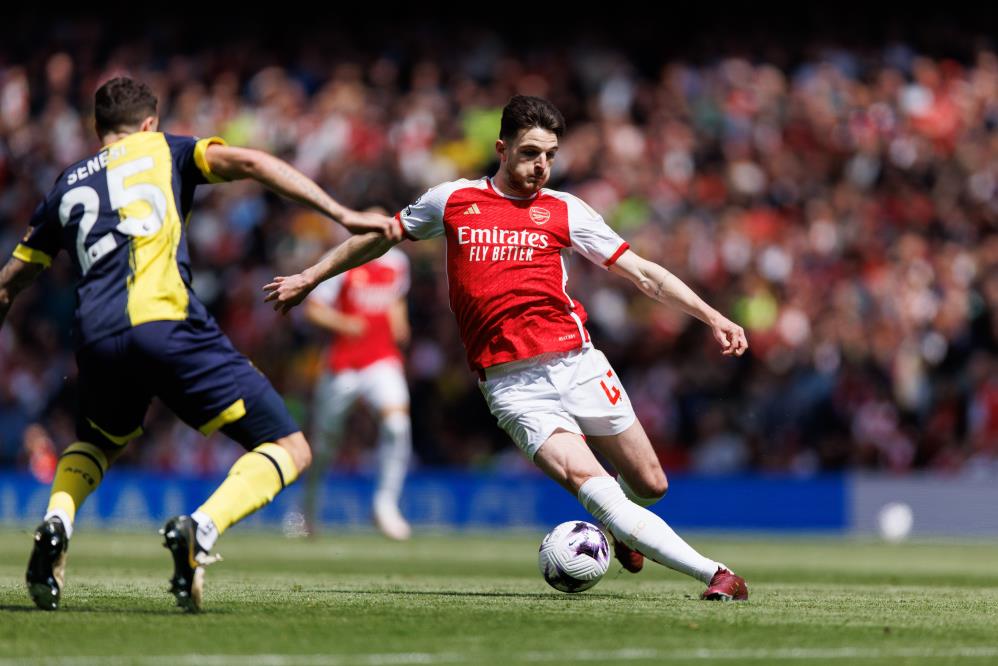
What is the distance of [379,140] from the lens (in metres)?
21.1

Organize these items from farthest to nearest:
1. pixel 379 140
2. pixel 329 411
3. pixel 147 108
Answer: pixel 379 140, pixel 329 411, pixel 147 108

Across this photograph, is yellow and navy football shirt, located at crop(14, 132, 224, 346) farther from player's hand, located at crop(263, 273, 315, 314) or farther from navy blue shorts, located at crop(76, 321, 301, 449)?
player's hand, located at crop(263, 273, 315, 314)

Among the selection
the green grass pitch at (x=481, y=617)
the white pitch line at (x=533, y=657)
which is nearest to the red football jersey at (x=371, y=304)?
the green grass pitch at (x=481, y=617)

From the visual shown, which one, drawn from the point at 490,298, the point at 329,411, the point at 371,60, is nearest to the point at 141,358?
the point at 490,298

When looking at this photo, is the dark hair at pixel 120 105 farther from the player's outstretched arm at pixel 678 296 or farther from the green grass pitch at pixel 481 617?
the player's outstretched arm at pixel 678 296

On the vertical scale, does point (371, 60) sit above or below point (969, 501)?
above

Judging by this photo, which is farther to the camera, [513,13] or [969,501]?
[513,13]

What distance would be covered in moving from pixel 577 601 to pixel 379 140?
45.5ft

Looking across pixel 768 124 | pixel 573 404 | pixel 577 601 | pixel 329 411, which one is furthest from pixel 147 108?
pixel 768 124

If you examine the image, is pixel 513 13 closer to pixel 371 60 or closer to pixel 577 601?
pixel 371 60

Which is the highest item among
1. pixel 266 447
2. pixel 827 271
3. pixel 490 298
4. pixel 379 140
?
pixel 379 140

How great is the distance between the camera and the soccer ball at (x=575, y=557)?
819 centimetres

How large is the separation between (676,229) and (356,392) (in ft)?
18.1

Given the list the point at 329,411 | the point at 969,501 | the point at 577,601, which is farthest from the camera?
the point at 969,501
